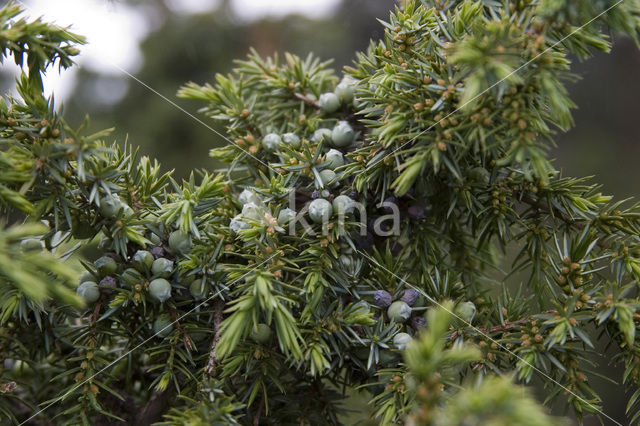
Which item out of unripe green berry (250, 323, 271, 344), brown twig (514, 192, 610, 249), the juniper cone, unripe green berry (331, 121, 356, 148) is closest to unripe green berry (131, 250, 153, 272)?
the juniper cone

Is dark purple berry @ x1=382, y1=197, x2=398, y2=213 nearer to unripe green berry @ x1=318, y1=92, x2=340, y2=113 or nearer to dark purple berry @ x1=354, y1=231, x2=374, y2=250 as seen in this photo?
dark purple berry @ x1=354, y1=231, x2=374, y2=250

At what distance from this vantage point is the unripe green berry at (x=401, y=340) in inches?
18.4

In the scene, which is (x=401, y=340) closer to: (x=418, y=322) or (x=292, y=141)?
(x=418, y=322)

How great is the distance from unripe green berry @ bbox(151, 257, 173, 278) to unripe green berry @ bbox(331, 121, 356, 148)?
215 millimetres

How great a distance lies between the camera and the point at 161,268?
49 cm

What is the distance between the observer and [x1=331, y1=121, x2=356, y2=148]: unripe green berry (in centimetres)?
56

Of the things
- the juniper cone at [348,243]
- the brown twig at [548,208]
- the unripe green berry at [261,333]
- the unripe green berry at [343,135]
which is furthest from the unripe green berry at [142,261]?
the brown twig at [548,208]

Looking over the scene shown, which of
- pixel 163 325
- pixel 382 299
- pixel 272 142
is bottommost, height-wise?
pixel 163 325

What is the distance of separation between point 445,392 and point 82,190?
0.36 metres

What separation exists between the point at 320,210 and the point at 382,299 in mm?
106

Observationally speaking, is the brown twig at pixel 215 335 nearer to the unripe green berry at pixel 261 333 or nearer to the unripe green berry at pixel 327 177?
the unripe green berry at pixel 261 333

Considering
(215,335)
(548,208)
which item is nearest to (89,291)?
(215,335)

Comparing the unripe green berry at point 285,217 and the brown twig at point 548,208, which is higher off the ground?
the brown twig at point 548,208

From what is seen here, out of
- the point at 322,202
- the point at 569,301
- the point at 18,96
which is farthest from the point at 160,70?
the point at 569,301
